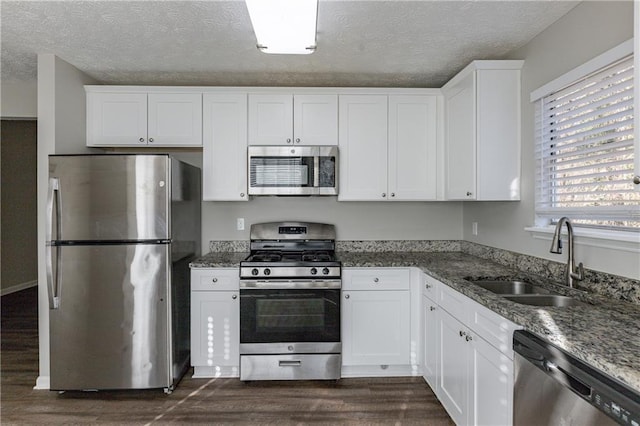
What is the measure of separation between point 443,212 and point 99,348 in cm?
A: 306

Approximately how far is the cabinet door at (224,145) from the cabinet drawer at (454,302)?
1739 mm

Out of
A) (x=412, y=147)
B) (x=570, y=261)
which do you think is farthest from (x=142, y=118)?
(x=570, y=261)

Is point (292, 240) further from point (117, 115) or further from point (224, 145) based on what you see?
point (117, 115)

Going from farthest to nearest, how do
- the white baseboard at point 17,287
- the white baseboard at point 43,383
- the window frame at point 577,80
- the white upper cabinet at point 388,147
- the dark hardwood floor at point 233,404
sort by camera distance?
the white baseboard at point 17,287
the white upper cabinet at point 388,147
the white baseboard at point 43,383
the dark hardwood floor at point 233,404
the window frame at point 577,80

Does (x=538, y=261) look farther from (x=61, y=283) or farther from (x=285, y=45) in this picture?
(x=61, y=283)

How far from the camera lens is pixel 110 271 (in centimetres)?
265

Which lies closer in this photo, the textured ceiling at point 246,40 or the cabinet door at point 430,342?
the textured ceiling at point 246,40

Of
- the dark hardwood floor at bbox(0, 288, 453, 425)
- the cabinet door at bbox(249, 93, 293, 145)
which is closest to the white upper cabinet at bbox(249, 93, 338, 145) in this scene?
the cabinet door at bbox(249, 93, 293, 145)

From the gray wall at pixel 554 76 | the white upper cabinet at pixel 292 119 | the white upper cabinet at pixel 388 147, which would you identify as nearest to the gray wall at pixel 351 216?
the white upper cabinet at pixel 388 147

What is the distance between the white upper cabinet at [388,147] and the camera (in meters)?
3.24

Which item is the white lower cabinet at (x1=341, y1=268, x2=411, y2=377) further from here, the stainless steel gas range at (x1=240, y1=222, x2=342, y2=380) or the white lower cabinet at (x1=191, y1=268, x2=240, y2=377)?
the white lower cabinet at (x1=191, y1=268, x2=240, y2=377)

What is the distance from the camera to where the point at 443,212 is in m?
3.65

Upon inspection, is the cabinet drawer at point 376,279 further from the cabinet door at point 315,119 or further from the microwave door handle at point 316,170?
the cabinet door at point 315,119

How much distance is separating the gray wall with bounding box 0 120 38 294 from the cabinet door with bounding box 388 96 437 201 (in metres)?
5.35
